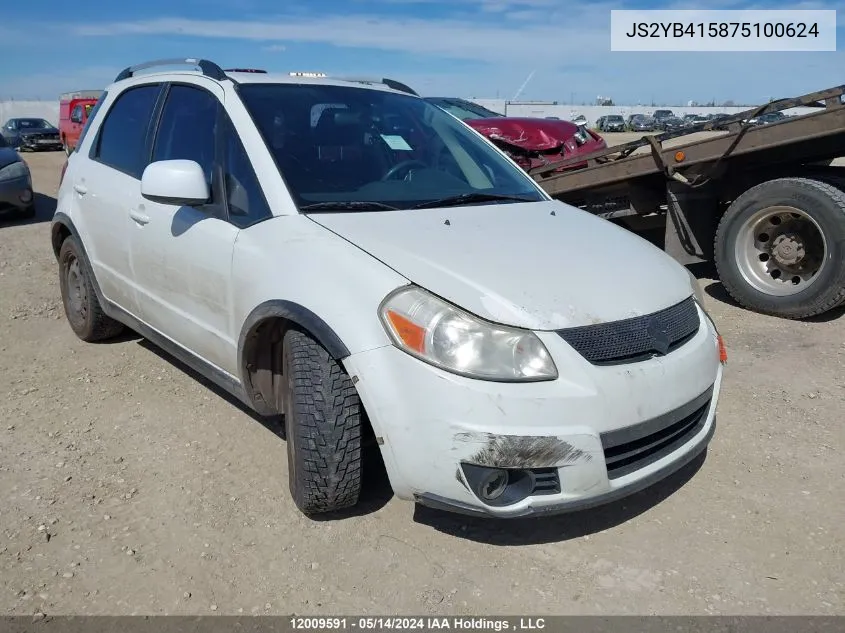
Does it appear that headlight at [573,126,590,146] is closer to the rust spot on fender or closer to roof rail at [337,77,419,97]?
roof rail at [337,77,419,97]

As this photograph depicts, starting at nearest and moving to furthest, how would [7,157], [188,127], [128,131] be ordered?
[188,127], [128,131], [7,157]

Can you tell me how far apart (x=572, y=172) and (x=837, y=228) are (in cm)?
236

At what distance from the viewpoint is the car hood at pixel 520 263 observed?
98.7 inches

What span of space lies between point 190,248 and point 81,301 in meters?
2.02

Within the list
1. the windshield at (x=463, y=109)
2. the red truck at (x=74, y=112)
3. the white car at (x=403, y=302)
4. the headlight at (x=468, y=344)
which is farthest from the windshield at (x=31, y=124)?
the headlight at (x=468, y=344)

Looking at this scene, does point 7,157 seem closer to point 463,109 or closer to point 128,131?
point 463,109

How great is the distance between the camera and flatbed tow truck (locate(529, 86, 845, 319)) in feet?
17.1

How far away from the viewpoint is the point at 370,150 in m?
3.51

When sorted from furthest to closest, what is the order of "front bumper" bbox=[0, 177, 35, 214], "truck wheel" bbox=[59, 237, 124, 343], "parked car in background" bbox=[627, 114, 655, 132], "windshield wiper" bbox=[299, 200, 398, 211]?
"parked car in background" bbox=[627, 114, 655, 132]
"front bumper" bbox=[0, 177, 35, 214]
"truck wheel" bbox=[59, 237, 124, 343]
"windshield wiper" bbox=[299, 200, 398, 211]

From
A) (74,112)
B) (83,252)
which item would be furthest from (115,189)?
(74,112)

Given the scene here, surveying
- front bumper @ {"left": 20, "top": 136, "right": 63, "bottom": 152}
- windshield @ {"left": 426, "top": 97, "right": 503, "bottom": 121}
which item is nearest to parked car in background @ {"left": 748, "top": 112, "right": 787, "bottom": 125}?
windshield @ {"left": 426, "top": 97, "right": 503, "bottom": 121}

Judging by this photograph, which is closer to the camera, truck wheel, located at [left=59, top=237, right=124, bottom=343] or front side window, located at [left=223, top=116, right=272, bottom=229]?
front side window, located at [left=223, top=116, right=272, bottom=229]

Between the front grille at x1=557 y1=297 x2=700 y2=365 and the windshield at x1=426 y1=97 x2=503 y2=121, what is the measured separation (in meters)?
8.47

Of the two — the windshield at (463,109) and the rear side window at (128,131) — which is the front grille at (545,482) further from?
the windshield at (463,109)
